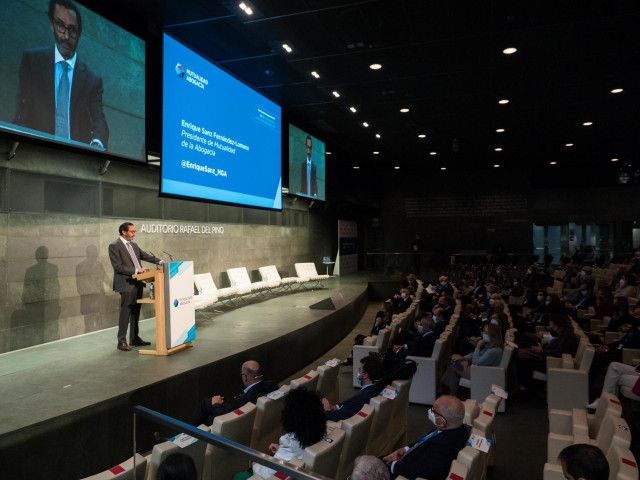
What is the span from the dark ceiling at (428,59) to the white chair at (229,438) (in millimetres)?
5145

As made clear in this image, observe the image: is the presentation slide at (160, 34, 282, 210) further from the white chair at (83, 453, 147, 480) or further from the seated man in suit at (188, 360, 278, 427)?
the white chair at (83, 453, 147, 480)

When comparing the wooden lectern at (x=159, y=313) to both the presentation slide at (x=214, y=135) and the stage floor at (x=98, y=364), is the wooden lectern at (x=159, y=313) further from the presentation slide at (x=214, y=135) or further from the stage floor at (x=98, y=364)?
the presentation slide at (x=214, y=135)

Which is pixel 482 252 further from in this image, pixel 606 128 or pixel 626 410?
pixel 626 410

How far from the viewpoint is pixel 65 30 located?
4984 millimetres

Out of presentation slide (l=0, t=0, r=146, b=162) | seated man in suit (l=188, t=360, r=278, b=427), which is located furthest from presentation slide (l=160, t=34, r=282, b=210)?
seated man in suit (l=188, t=360, r=278, b=427)

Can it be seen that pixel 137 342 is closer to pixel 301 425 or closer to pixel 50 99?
pixel 50 99

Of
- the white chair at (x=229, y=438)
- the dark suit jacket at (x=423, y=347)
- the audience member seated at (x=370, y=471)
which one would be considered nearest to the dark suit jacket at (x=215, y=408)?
the white chair at (x=229, y=438)

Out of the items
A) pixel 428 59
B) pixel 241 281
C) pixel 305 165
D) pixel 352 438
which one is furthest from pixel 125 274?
pixel 305 165

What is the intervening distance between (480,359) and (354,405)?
242 cm

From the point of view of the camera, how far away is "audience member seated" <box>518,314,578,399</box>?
209 inches

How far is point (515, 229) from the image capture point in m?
19.8

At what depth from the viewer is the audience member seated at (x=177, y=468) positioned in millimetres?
2012

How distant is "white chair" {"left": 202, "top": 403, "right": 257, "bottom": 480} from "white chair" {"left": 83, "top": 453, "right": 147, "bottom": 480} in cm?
32

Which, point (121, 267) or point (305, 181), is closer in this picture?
point (121, 267)
